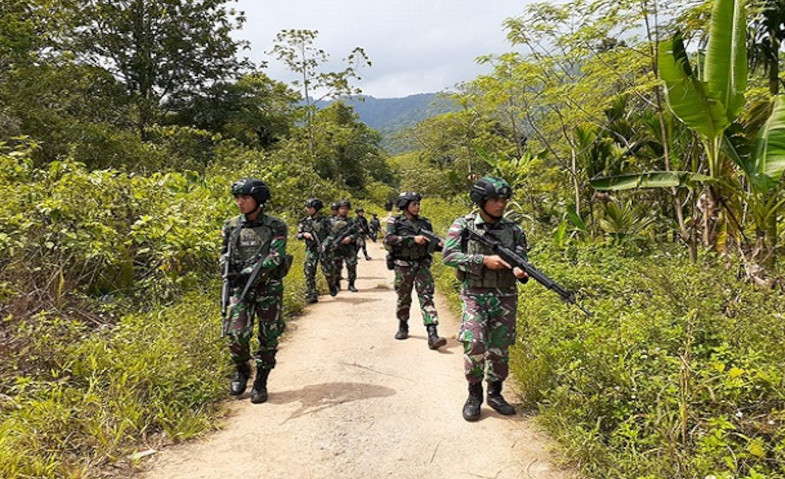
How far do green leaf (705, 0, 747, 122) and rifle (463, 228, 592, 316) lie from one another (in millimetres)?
2699

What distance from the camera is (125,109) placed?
18141 mm

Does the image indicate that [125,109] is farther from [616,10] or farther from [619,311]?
[619,311]

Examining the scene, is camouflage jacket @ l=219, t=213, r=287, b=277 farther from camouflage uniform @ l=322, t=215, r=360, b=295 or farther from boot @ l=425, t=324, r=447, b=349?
camouflage uniform @ l=322, t=215, r=360, b=295

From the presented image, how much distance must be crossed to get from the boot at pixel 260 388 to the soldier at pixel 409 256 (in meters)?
2.18

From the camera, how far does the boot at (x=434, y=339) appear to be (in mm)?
5371

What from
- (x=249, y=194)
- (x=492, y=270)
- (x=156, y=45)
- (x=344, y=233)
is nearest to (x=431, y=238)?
(x=492, y=270)

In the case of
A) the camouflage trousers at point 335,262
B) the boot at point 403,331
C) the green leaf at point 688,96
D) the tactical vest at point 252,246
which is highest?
the green leaf at point 688,96

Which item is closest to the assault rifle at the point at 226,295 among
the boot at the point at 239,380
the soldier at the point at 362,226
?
the boot at the point at 239,380

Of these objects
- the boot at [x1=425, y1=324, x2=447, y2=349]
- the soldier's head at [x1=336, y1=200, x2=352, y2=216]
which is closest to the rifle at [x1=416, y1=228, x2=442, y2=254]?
the boot at [x1=425, y1=324, x2=447, y2=349]

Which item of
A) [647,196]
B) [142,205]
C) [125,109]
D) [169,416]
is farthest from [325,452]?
[125,109]

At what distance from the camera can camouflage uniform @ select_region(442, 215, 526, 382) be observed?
3602 mm

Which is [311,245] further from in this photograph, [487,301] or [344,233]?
[487,301]

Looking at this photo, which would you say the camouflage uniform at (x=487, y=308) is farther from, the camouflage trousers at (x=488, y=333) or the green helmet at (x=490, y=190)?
the green helmet at (x=490, y=190)

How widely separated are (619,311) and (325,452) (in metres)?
2.91
